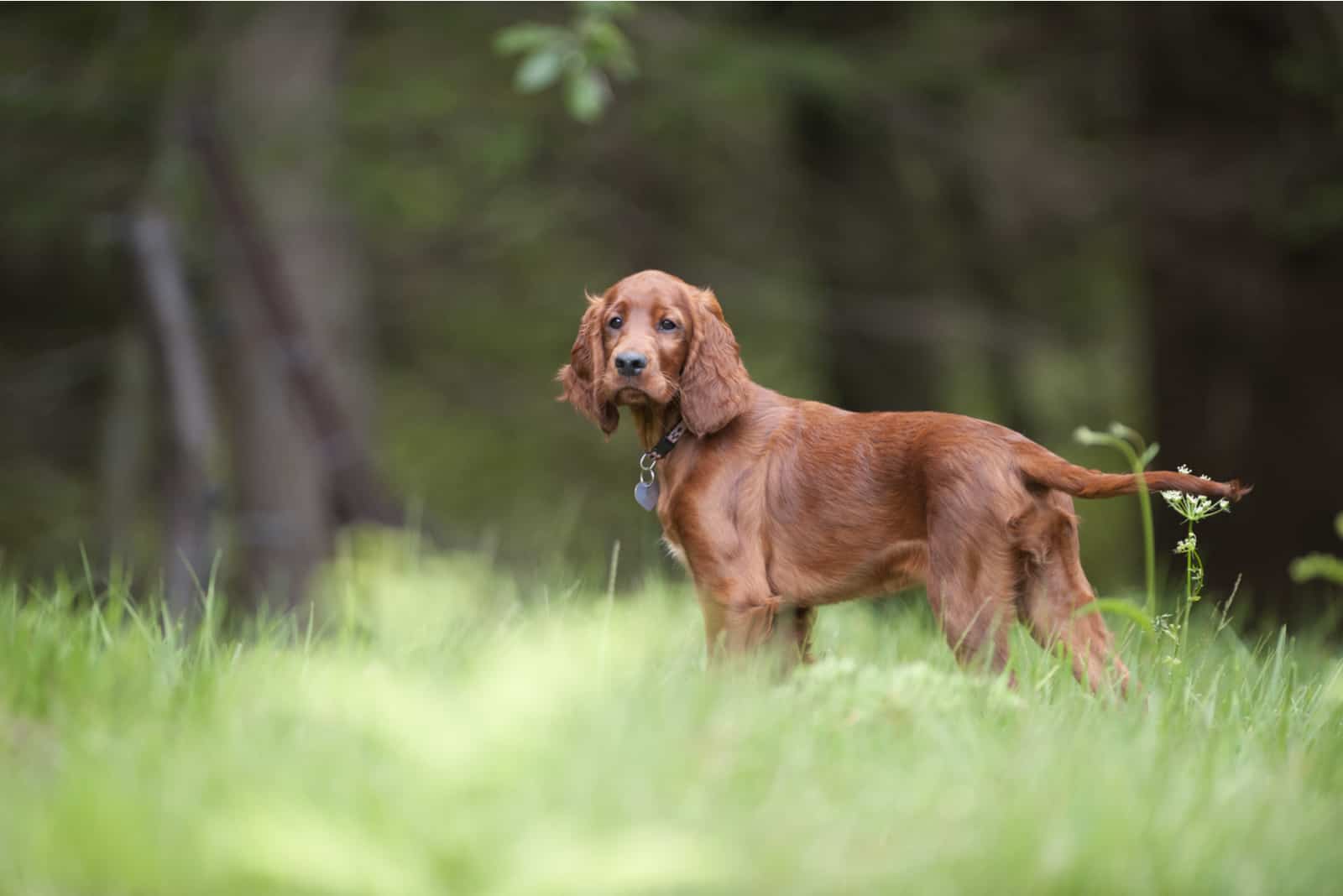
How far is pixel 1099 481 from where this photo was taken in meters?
3.45

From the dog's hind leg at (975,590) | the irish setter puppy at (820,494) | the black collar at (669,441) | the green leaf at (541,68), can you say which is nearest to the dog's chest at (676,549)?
the irish setter puppy at (820,494)

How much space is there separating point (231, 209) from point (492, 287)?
550cm

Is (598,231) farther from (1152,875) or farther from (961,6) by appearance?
(1152,875)

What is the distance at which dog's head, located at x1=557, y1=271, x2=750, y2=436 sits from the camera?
3.90 metres

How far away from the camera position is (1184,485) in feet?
11.1

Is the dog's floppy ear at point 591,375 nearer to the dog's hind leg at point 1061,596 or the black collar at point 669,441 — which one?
the black collar at point 669,441

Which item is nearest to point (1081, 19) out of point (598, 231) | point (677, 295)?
point (598, 231)

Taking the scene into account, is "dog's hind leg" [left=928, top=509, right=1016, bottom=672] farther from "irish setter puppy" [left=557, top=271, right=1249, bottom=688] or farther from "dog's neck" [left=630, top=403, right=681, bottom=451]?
"dog's neck" [left=630, top=403, right=681, bottom=451]

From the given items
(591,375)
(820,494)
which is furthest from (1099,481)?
(591,375)

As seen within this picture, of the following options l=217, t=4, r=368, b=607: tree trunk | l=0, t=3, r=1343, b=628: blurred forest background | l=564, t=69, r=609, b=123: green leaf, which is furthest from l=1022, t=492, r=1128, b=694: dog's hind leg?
l=217, t=4, r=368, b=607: tree trunk

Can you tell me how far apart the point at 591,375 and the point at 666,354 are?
1.18 ft

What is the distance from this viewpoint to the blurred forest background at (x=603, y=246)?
7.46m

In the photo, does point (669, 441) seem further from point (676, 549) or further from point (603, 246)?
point (603, 246)

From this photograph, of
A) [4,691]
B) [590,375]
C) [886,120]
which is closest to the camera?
[4,691]
